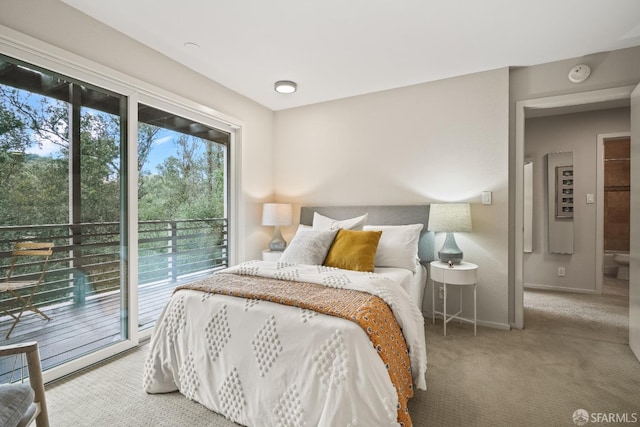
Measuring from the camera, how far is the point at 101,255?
2367 millimetres

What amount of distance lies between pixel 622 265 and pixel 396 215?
13.8 feet

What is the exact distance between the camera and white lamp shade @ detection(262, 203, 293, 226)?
3733mm

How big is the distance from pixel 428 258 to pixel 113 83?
3229mm

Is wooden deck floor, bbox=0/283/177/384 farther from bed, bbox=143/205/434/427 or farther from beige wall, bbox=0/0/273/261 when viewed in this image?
beige wall, bbox=0/0/273/261

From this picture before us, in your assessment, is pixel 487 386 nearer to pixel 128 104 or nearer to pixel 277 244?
pixel 277 244

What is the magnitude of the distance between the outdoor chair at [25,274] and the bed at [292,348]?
2.94ft

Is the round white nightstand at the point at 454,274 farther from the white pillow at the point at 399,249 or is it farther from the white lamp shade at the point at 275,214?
the white lamp shade at the point at 275,214

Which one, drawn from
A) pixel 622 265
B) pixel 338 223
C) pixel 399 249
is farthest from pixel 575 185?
pixel 338 223

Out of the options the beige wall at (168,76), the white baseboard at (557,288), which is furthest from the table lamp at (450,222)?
the white baseboard at (557,288)

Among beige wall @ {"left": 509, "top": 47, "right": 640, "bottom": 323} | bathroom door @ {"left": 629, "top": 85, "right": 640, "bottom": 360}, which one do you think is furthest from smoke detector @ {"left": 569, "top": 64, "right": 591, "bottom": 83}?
bathroom door @ {"left": 629, "top": 85, "right": 640, "bottom": 360}

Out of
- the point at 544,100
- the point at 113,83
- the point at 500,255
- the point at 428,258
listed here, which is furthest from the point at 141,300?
the point at 544,100

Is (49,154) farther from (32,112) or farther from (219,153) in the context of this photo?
(219,153)

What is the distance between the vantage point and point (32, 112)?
6.55ft

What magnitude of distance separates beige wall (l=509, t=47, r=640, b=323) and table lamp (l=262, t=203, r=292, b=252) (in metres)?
2.45
